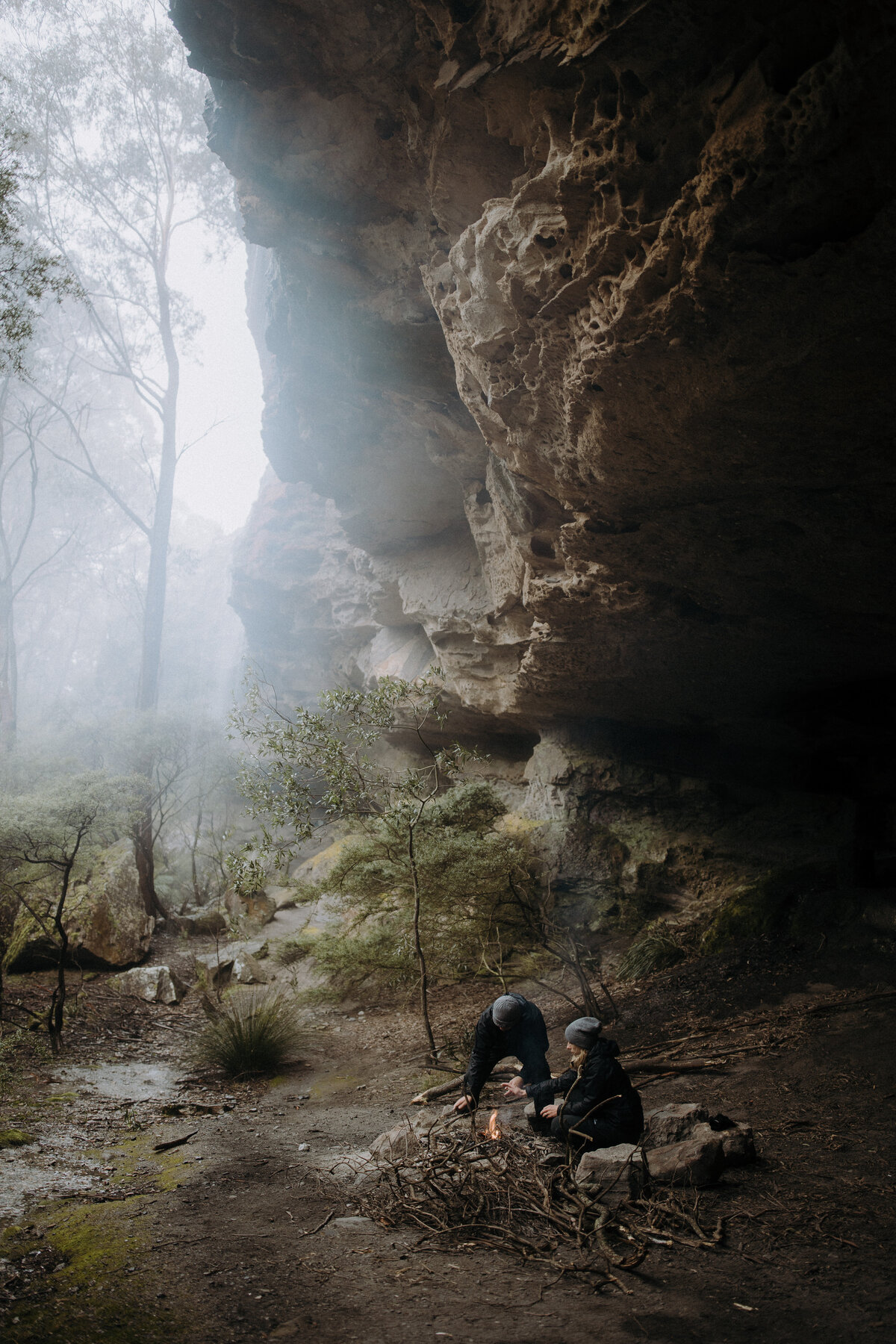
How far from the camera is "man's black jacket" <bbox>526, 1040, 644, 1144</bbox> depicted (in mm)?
3539

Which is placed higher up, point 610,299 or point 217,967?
point 610,299

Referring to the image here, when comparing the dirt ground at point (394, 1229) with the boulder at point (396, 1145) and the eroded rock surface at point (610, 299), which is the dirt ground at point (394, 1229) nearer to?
the boulder at point (396, 1145)

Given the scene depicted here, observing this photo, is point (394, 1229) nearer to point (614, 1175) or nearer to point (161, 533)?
point (614, 1175)

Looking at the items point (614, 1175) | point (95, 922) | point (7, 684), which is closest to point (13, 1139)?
point (614, 1175)

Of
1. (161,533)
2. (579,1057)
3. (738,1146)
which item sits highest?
(161,533)

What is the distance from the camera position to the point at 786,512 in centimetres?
551

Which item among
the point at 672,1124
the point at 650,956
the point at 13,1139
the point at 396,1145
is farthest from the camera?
the point at 650,956

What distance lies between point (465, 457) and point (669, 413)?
601cm

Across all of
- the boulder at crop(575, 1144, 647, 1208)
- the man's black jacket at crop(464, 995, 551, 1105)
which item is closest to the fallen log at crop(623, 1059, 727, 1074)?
the man's black jacket at crop(464, 995, 551, 1105)

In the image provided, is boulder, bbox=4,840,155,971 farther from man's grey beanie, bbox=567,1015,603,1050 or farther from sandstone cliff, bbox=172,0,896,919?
man's grey beanie, bbox=567,1015,603,1050

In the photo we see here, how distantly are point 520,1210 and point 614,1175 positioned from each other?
464 mm

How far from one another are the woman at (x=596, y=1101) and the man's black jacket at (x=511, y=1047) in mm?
512

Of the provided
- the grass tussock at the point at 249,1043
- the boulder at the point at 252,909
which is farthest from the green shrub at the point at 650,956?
the boulder at the point at 252,909

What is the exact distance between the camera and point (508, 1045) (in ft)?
14.3
